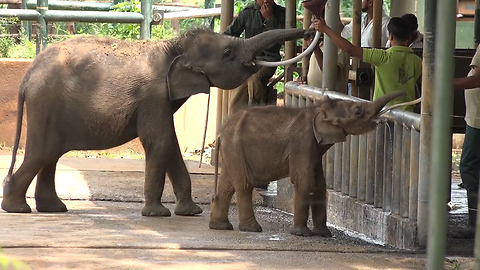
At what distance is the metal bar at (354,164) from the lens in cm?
898

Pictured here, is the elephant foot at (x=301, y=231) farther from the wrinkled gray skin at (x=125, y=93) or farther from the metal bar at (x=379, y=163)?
the wrinkled gray skin at (x=125, y=93)

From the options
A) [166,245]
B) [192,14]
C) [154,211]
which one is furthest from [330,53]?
[192,14]

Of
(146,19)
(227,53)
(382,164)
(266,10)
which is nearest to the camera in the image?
(382,164)

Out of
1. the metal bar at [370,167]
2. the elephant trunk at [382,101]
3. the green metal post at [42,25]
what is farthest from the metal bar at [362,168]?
the green metal post at [42,25]

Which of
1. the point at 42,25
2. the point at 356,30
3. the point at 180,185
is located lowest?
the point at 180,185

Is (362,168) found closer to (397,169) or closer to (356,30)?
(397,169)

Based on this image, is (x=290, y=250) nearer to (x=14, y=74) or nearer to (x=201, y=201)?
(x=201, y=201)

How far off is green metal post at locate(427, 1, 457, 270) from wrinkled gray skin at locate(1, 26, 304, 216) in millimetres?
6080

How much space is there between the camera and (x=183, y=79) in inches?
375

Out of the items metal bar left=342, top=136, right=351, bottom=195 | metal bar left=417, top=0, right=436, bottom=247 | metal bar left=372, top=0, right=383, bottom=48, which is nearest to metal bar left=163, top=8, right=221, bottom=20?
metal bar left=372, top=0, right=383, bottom=48

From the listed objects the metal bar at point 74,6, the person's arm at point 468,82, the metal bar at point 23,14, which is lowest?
the person's arm at point 468,82

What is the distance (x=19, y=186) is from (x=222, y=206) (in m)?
2.14

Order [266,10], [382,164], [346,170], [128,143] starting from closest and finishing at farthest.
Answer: [382,164] < [346,170] < [266,10] < [128,143]

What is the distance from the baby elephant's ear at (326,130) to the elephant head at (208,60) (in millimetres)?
1581
